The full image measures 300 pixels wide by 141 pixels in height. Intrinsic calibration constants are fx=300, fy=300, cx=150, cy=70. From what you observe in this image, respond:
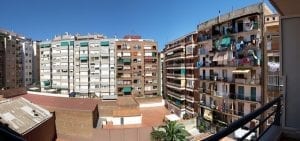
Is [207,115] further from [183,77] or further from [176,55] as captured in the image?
[176,55]

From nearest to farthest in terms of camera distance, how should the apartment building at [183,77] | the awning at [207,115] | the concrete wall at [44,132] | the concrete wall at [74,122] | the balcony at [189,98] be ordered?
1. the concrete wall at [44,132]
2. the concrete wall at [74,122]
3. the awning at [207,115]
4. the apartment building at [183,77]
5. the balcony at [189,98]

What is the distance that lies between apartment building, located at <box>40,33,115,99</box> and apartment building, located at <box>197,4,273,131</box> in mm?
26208

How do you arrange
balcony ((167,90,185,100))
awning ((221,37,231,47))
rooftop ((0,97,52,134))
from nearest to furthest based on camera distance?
rooftop ((0,97,52,134)), awning ((221,37,231,47)), balcony ((167,90,185,100))

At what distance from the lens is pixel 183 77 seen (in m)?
41.6

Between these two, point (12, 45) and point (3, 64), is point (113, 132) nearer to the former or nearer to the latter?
point (3, 64)

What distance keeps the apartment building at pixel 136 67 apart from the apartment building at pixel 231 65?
23.9 metres

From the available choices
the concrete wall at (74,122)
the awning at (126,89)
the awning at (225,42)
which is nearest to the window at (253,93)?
the awning at (225,42)

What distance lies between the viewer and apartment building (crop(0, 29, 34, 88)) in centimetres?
5684

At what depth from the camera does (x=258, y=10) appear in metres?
24.3

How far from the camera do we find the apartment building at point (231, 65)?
79.3ft

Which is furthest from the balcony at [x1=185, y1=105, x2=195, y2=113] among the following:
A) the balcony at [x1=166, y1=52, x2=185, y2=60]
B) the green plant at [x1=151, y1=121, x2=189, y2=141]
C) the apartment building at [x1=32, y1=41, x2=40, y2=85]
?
the apartment building at [x1=32, y1=41, x2=40, y2=85]

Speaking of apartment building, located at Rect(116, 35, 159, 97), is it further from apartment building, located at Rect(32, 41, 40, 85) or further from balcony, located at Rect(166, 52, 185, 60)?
apartment building, located at Rect(32, 41, 40, 85)

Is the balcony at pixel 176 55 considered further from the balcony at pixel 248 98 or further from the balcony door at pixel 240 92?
the balcony at pixel 248 98

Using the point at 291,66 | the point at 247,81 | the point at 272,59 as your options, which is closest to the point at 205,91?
the point at 247,81
